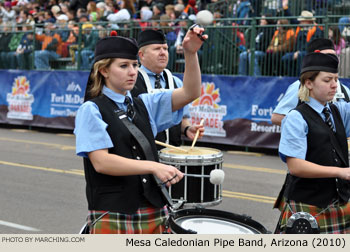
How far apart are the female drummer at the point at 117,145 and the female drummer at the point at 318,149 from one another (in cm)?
79

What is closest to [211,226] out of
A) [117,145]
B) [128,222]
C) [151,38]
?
[128,222]

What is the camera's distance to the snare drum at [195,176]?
15.1 ft

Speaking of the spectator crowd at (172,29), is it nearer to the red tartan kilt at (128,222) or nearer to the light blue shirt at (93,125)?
the light blue shirt at (93,125)

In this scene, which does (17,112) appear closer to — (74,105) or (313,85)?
(74,105)

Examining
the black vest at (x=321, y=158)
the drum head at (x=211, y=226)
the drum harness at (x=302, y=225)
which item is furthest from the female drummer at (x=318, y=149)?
the drum head at (x=211, y=226)

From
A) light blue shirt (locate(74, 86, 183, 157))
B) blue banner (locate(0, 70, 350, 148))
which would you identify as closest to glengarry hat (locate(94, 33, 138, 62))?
light blue shirt (locate(74, 86, 183, 157))

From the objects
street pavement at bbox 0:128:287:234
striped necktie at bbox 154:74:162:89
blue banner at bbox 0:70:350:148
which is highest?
striped necktie at bbox 154:74:162:89

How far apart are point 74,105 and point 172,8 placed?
384 cm

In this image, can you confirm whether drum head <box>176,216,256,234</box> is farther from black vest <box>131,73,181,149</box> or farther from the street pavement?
the street pavement

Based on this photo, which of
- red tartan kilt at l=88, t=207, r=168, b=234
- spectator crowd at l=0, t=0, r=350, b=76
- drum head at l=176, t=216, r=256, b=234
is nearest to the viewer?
red tartan kilt at l=88, t=207, r=168, b=234

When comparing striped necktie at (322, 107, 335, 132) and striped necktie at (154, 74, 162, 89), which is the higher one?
striped necktie at (154, 74, 162, 89)

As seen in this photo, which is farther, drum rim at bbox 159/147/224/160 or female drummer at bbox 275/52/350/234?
drum rim at bbox 159/147/224/160

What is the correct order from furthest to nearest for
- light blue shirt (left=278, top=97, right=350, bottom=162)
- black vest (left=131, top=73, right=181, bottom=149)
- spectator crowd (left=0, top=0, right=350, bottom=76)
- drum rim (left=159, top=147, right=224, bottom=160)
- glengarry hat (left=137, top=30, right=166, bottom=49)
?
1. spectator crowd (left=0, top=0, right=350, bottom=76)
2. glengarry hat (left=137, top=30, right=166, bottom=49)
3. black vest (left=131, top=73, right=181, bottom=149)
4. drum rim (left=159, top=147, right=224, bottom=160)
5. light blue shirt (left=278, top=97, right=350, bottom=162)

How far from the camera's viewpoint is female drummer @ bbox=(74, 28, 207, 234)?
3363 millimetres
